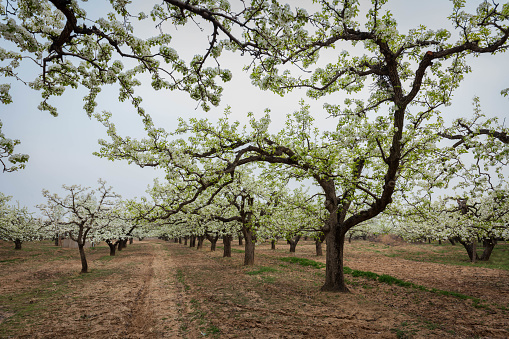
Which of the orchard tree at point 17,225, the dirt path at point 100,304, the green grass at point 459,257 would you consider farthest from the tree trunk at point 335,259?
the orchard tree at point 17,225

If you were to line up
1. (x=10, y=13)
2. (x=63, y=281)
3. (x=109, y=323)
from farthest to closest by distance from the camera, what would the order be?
(x=63, y=281), (x=109, y=323), (x=10, y=13)

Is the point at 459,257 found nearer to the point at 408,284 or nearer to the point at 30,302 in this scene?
the point at 408,284

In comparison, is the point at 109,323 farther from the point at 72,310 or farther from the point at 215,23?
the point at 215,23

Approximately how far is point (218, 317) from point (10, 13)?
10.6 m

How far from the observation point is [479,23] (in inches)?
307

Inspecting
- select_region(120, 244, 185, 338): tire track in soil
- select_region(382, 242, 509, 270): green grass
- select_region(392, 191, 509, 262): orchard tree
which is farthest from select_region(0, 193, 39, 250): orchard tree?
select_region(382, 242, 509, 270): green grass

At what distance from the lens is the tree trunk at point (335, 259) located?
13531 millimetres

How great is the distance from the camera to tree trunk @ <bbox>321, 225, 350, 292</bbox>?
44.4 ft

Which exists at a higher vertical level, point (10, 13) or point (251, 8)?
point (251, 8)

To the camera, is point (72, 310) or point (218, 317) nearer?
point (218, 317)

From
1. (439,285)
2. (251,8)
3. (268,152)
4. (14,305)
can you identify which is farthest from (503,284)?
(14,305)

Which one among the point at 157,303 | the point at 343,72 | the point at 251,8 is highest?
the point at 343,72

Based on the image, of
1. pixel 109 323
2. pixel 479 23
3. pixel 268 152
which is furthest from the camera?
pixel 268 152

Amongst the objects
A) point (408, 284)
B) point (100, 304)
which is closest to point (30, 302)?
point (100, 304)
